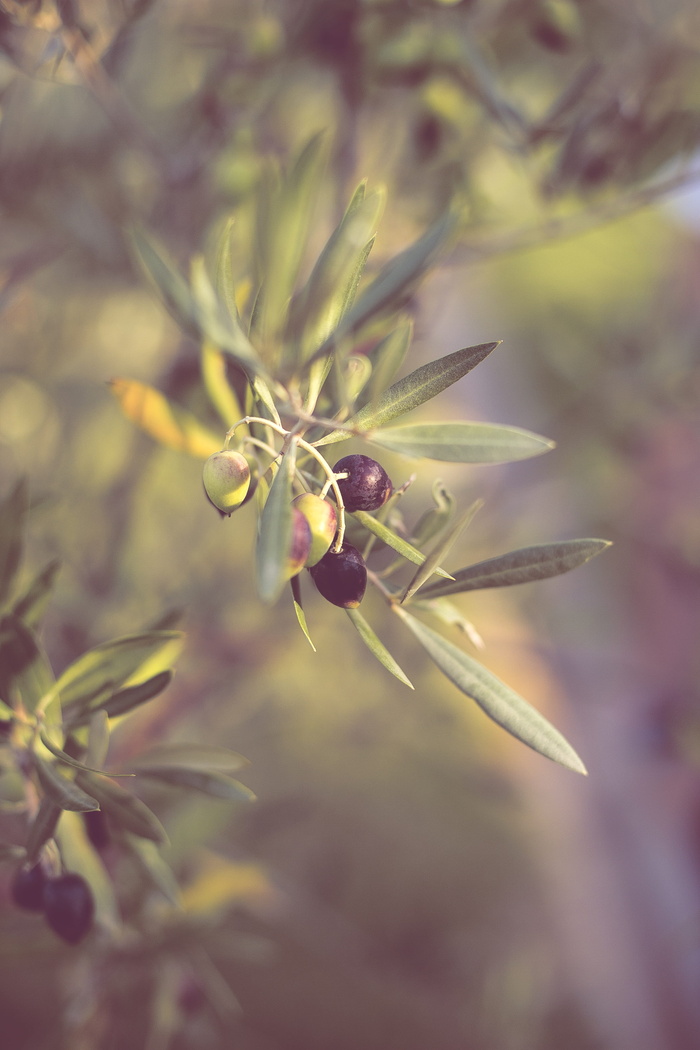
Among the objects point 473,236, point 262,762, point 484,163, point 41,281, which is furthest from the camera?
point 262,762

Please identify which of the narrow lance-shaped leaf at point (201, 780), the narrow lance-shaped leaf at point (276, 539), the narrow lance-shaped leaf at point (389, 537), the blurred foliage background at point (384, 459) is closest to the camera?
the narrow lance-shaped leaf at point (276, 539)

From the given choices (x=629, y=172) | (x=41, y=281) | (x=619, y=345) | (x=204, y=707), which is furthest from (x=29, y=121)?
(x=619, y=345)

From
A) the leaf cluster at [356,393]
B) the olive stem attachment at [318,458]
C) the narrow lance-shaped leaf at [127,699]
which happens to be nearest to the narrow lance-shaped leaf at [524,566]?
the leaf cluster at [356,393]

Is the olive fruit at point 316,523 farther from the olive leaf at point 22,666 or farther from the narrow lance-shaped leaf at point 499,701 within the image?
the olive leaf at point 22,666

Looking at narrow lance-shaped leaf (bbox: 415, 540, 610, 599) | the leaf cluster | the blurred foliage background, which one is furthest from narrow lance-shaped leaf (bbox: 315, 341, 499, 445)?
the blurred foliage background

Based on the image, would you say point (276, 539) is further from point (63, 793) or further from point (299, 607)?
point (63, 793)

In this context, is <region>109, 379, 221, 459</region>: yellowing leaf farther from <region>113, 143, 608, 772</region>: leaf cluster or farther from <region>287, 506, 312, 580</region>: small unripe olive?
<region>287, 506, 312, 580</region>: small unripe olive

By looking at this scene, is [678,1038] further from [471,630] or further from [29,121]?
[29,121]
